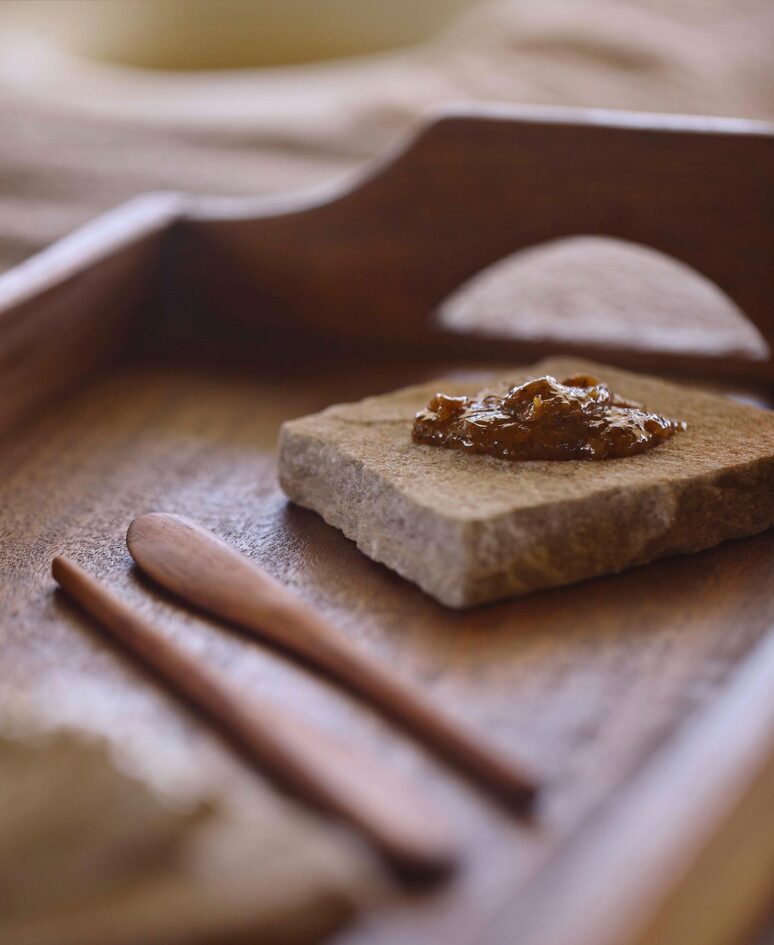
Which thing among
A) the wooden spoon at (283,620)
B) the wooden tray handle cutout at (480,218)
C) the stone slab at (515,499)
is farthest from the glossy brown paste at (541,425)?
the wooden tray handle cutout at (480,218)

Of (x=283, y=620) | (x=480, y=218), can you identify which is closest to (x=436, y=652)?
(x=283, y=620)

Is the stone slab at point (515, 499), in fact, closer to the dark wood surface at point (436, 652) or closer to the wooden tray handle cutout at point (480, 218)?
the dark wood surface at point (436, 652)

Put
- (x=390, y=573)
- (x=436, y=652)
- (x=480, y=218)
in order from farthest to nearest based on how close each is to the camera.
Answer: (x=480, y=218), (x=390, y=573), (x=436, y=652)

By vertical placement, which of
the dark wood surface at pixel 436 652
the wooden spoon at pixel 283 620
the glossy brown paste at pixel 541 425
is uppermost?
the glossy brown paste at pixel 541 425

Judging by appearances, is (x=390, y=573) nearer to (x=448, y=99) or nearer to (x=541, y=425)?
(x=541, y=425)

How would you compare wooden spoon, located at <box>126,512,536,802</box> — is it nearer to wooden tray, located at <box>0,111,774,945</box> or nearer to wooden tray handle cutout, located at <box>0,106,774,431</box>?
wooden tray, located at <box>0,111,774,945</box>

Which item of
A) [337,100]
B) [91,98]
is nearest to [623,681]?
[337,100]
